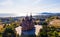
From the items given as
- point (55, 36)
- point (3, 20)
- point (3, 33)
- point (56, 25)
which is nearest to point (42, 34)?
point (55, 36)

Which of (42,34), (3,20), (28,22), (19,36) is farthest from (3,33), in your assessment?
(3,20)

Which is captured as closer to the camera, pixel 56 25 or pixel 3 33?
pixel 3 33

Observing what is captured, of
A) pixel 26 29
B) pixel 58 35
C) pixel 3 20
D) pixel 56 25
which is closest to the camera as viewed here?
pixel 26 29

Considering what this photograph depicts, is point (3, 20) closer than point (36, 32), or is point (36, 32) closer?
point (36, 32)

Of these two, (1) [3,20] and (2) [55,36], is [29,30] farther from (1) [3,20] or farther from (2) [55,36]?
(1) [3,20]

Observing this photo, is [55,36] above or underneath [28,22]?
underneath

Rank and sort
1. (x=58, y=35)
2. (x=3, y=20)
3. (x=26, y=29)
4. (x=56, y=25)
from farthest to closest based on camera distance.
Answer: (x=3, y=20) < (x=56, y=25) < (x=58, y=35) < (x=26, y=29)

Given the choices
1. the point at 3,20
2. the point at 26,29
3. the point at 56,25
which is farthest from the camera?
the point at 3,20

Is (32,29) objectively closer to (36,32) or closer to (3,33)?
(36,32)

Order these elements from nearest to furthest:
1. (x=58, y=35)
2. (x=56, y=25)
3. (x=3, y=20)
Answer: (x=58, y=35) → (x=56, y=25) → (x=3, y=20)
